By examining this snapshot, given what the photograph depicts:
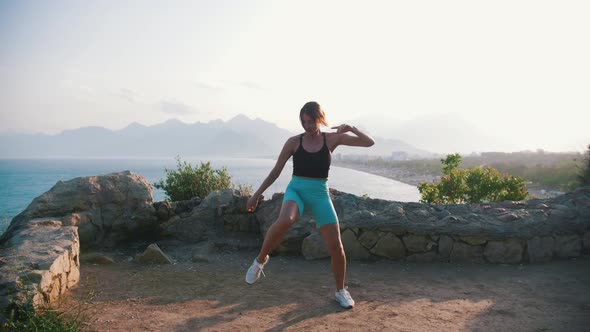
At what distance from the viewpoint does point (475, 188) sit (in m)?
10.8

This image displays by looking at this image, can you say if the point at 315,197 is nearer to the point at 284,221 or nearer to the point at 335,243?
the point at 284,221

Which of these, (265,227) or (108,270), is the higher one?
(265,227)

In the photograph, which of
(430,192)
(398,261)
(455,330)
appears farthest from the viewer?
(430,192)

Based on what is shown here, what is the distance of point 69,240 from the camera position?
18.0 feet

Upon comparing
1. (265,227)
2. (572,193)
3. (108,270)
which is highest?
(572,193)

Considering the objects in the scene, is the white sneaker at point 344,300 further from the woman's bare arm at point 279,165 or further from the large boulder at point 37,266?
the large boulder at point 37,266

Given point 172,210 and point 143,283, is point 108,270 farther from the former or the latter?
point 172,210

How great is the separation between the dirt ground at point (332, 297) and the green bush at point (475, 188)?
165 inches

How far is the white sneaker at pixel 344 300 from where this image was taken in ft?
14.6

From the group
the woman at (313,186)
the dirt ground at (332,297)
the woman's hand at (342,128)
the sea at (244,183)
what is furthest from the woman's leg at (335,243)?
the sea at (244,183)

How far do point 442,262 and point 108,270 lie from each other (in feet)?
17.6

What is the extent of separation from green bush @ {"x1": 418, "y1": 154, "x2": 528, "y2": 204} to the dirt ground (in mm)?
4188

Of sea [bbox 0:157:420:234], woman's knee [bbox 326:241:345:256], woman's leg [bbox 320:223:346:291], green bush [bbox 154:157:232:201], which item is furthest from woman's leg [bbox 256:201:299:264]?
green bush [bbox 154:157:232:201]

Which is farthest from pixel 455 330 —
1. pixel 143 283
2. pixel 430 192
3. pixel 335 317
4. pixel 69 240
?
pixel 430 192
